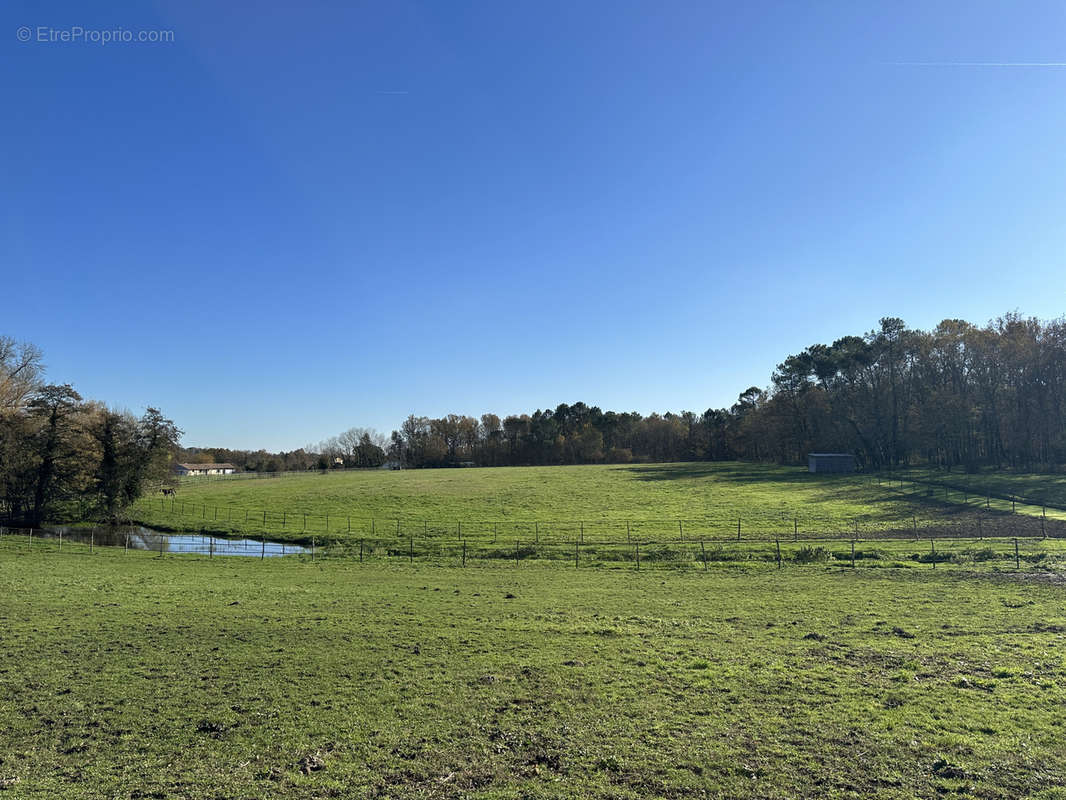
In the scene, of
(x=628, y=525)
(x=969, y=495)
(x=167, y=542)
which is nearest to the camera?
(x=167, y=542)

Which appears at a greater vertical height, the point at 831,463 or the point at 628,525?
the point at 831,463

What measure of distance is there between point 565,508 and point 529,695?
1894 inches

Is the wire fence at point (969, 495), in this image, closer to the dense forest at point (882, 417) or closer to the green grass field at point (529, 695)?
the dense forest at point (882, 417)

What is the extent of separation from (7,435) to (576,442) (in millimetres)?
126953

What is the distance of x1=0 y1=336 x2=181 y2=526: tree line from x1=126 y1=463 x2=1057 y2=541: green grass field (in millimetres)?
4128

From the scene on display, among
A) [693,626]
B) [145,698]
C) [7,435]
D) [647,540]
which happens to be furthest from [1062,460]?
[7,435]

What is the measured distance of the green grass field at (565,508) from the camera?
1781 inches

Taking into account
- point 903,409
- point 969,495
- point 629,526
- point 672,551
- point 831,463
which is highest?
point 903,409

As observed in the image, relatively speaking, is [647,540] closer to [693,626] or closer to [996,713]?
[693,626]

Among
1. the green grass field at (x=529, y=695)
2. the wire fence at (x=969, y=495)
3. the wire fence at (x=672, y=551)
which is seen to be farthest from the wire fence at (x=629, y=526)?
the green grass field at (x=529, y=695)

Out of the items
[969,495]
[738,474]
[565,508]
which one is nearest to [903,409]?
[738,474]

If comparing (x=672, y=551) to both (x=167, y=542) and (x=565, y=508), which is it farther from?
(x=167, y=542)

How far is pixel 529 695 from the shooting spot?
11.2m

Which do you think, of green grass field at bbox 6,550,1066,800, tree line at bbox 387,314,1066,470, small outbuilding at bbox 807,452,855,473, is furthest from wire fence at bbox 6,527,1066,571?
small outbuilding at bbox 807,452,855,473
